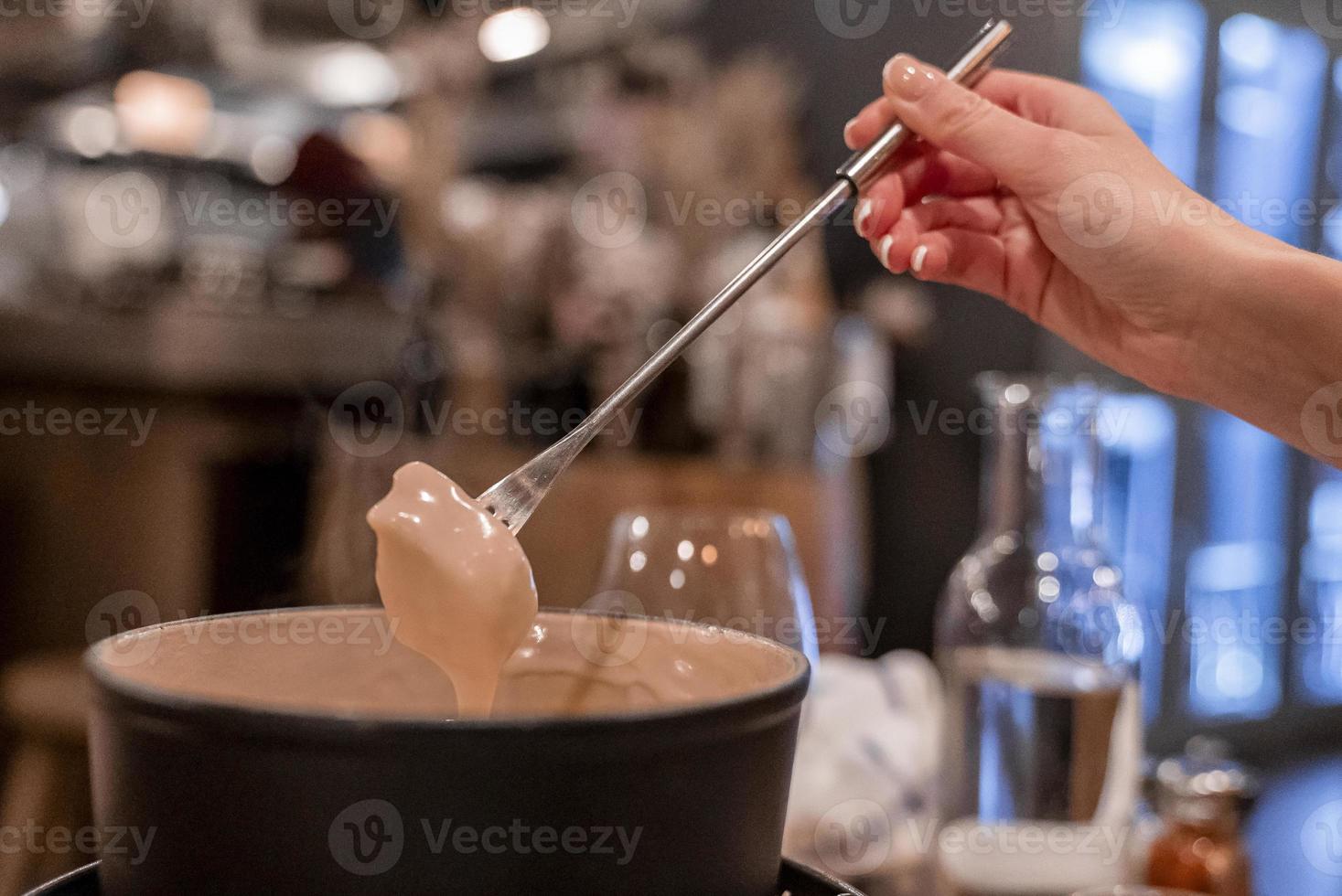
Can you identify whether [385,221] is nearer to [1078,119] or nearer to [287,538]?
[287,538]

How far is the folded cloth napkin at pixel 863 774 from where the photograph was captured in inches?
35.9

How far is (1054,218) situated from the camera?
0.88 metres

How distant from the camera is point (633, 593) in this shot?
84cm

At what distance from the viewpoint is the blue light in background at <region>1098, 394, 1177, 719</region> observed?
3.62m

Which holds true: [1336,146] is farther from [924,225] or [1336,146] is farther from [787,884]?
[787,884]

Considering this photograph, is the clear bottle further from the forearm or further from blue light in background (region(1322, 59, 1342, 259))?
blue light in background (region(1322, 59, 1342, 259))

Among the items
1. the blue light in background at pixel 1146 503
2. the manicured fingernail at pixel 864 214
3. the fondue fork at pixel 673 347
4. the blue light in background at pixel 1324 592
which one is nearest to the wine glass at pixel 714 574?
the fondue fork at pixel 673 347

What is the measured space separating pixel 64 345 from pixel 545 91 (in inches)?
133

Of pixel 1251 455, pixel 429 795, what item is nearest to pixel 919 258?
pixel 429 795

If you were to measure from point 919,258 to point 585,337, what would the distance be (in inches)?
71.4

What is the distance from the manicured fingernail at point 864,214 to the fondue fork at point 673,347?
111 mm

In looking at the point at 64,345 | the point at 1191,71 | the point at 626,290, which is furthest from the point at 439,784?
the point at 1191,71

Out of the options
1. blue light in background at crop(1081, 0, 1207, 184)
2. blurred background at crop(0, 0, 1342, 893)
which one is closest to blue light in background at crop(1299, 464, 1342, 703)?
blurred background at crop(0, 0, 1342, 893)

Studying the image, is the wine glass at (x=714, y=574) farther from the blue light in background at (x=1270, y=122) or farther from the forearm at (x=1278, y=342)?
the blue light in background at (x=1270, y=122)
